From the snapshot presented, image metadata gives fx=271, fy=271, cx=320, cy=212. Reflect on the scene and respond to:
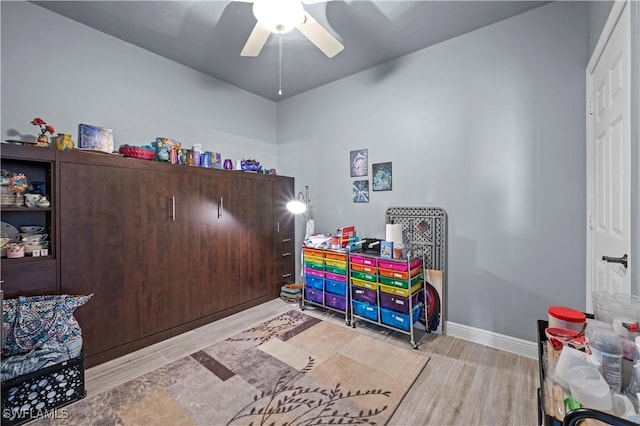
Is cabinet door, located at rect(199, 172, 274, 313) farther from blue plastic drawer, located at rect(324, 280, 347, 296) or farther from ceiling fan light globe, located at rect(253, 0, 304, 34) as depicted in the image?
ceiling fan light globe, located at rect(253, 0, 304, 34)

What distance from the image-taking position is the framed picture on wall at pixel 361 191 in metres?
3.12

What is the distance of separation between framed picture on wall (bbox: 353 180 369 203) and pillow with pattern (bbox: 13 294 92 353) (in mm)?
2613

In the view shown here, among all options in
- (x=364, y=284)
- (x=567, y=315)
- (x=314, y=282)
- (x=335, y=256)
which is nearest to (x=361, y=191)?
(x=335, y=256)

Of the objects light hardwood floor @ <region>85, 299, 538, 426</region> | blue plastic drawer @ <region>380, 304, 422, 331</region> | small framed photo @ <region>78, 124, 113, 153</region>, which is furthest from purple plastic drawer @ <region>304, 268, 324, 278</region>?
small framed photo @ <region>78, 124, 113, 153</region>

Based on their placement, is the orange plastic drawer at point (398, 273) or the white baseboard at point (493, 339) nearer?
the white baseboard at point (493, 339)

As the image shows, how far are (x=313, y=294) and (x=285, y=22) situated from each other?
255 cm

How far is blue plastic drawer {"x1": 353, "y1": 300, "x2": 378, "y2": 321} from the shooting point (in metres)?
2.59

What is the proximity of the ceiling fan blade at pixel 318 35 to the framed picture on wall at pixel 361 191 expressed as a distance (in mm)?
1473

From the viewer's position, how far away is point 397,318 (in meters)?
2.44

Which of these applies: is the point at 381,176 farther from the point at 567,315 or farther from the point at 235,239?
the point at 567,315

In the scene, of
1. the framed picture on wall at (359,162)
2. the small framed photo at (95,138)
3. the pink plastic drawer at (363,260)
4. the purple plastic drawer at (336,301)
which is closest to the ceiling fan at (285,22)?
the framed picture on wall at (359,162)

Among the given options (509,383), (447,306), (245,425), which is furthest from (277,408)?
(447,306)

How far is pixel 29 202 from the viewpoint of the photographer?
72.7 inches

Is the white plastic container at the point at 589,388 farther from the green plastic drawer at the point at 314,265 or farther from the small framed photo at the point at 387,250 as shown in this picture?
the green plastic drawer at the point at 314,265
